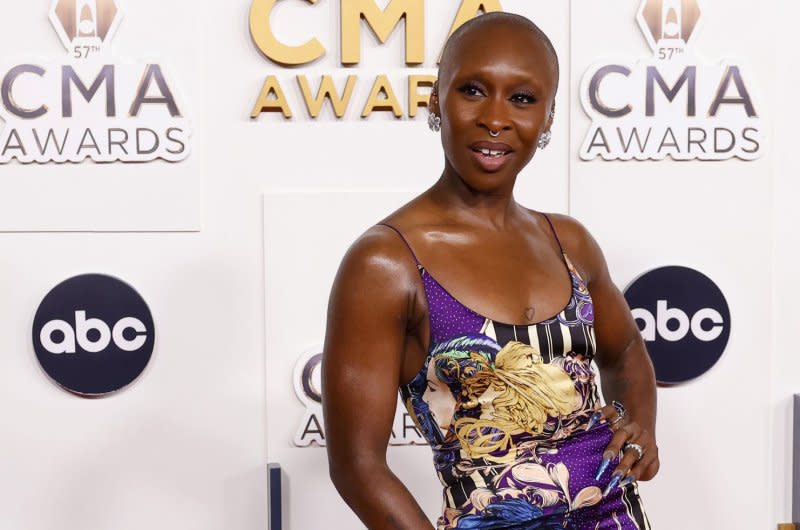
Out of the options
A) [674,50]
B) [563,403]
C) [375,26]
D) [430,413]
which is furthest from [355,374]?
[674,50]

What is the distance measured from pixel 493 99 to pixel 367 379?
388mm

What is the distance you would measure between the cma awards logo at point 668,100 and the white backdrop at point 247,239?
27 mm

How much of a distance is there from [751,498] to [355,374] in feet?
4.34

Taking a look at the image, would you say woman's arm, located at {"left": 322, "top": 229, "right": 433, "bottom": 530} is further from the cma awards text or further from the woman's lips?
the cma awards text

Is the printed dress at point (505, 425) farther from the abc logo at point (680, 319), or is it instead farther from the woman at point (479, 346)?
the abc logo at point (680, 319)

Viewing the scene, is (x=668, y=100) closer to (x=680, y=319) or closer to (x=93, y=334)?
(x=680, y=319)

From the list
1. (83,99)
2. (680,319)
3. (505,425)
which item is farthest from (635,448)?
(83,99)

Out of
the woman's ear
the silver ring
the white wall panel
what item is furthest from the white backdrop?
the silver ring

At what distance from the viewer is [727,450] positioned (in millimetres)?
2217

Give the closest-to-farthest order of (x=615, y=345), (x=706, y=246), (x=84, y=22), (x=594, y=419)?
(x=594, y=419) < (x=615, y=345) < (x=84, y=22) < (x=706, y=246)

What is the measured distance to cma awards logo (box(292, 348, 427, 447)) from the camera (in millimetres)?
2074

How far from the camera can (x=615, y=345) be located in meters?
1.59

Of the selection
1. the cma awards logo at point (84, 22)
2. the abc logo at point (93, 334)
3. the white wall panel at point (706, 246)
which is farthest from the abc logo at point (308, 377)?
the cma awards logo at point (84, 22)

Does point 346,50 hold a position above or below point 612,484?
above
